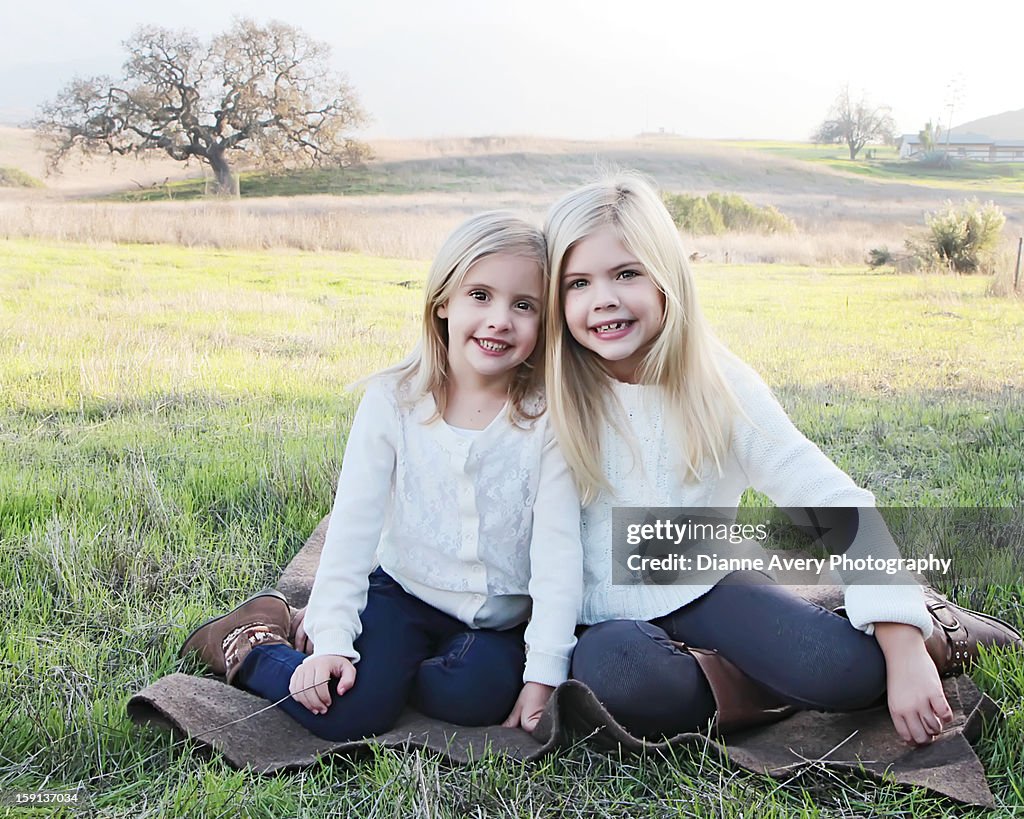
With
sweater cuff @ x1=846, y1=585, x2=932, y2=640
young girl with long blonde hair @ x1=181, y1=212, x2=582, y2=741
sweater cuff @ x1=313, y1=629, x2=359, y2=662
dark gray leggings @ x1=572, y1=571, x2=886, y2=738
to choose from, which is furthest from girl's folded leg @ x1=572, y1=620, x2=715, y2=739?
sweater cuff @ x1=313, y1=629, x2=359, y2=662

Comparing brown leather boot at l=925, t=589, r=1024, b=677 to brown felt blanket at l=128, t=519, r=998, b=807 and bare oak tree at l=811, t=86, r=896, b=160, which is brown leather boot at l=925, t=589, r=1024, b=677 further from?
bare oak tree at l=811, t=86, r=896, b=160

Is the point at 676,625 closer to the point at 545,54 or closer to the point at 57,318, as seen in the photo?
the point at 57,318

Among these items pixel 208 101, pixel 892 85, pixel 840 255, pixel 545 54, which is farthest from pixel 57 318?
pixel 892 85

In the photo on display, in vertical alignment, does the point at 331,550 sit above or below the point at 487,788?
above

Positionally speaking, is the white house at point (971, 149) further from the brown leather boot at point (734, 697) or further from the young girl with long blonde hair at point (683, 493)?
the brown leather boot at point (734, 697)

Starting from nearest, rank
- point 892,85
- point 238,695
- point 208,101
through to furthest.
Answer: point 238,695
point 208,101
point 892,85

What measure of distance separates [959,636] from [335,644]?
128cm

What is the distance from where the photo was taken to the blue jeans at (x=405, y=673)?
6.12ft

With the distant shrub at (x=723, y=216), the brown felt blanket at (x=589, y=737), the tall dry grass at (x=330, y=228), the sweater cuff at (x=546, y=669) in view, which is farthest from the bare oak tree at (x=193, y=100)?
the sweater cuff at (x=546, y=669)

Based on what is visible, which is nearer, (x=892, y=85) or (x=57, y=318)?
(x=57, y=318)

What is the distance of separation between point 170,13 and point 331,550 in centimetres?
474

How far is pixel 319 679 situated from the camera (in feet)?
6.11

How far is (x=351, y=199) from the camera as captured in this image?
6.11 metres

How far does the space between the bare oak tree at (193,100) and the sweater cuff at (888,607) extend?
483cm
